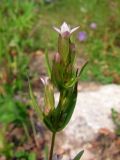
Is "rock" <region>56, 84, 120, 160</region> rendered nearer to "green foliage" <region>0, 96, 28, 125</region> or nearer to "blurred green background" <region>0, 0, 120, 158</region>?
Result: "blurred green background" <region>0, 0, 120, 158</region>

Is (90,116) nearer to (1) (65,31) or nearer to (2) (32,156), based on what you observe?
(2) (32,156)

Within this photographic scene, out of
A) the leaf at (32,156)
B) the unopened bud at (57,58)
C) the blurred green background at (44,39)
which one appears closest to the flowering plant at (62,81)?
the unopened bud at (57,58)

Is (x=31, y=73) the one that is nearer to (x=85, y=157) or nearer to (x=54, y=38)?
(x=54, y=38)

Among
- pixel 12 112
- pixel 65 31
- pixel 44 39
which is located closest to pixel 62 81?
pixel 65 31

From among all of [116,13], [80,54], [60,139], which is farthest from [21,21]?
[60,139]

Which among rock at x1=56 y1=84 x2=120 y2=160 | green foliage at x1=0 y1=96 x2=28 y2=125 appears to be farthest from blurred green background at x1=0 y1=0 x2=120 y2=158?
rock at x1=56 y1=84 x2=120 y2=160

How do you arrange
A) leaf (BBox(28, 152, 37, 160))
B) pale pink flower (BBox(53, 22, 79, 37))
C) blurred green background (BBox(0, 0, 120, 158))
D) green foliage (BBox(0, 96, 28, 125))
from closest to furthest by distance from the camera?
pale pink flower (BBox(53, 22, 79, 37)) < leaf (BBox(28, 152, 37, 160)) < green foliage (BBox(0, 96, 28, 125)) < blurred green background (BBox(0, 0, 120, 158))
